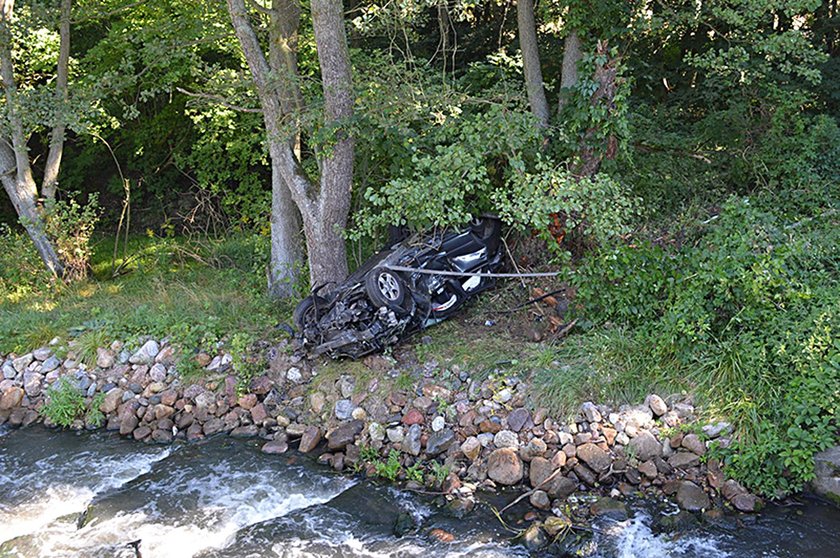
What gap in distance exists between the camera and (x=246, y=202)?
41.6ft

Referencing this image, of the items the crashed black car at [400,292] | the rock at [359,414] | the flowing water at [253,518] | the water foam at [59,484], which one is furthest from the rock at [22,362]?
the rock at [359,414]

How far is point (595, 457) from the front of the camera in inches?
238

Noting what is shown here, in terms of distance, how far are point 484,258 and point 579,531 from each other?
346cm

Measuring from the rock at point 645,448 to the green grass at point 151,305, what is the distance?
4273 millimetres

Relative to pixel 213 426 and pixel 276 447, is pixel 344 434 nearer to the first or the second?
pixel 276 447

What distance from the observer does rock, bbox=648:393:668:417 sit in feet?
20.5

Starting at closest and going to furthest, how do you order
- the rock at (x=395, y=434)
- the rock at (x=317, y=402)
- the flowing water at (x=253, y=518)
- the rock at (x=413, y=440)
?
the flowing water at (x=253, y=518), the rock at (x=413, y=440), the rock at (x=395, y=434), the rock at (x=317, y=402)

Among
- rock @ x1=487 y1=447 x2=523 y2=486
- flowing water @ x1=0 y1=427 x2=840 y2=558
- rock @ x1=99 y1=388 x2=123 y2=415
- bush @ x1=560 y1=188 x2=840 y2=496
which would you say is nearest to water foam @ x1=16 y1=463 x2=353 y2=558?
flowing water @ x1=0 y1=427 x2=840 y2=558

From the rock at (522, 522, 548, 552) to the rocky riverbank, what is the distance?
17 millimetres

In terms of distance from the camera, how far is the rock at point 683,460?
19.4 ft

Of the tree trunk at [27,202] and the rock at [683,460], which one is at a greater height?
the tree trunk at [27,202]

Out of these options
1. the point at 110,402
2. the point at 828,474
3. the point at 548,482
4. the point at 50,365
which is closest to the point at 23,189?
the point at 50,365

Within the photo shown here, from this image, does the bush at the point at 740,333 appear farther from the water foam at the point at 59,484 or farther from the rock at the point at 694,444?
the water foam at the point at 59,484

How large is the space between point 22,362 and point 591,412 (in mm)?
6614
